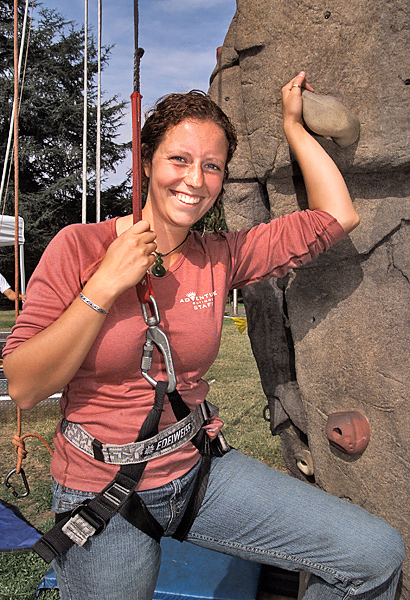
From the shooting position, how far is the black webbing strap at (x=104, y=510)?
1.33m

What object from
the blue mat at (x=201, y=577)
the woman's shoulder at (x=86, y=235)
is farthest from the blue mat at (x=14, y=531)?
the woman's shoulder at (x=86, y=235)

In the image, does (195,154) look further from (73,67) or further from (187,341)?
(73,67)

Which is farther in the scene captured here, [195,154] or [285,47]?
[285,47]

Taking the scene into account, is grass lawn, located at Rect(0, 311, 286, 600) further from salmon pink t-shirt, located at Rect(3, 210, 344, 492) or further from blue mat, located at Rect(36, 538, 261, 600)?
salmon pink t-shirt, located at Rect(3, 210, 344, 492)

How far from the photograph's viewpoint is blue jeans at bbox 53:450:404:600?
1372 mm

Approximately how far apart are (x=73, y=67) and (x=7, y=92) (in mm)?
2652

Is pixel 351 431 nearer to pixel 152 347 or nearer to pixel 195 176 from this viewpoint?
pixel 152 347

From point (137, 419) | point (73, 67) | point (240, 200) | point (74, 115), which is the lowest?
point (137, 419)

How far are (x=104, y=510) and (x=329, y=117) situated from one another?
134 centimetres

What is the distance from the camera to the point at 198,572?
254 cm

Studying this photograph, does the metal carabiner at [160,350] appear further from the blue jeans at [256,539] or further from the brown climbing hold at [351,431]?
the brown climbing hold at [351,431]

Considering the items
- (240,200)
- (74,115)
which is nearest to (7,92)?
(74,115)

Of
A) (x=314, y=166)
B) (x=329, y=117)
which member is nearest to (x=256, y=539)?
(x=314, y=166)

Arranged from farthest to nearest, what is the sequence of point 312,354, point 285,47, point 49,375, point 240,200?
point 240,200 → point 312,354 → point 285,47 → point 49,375
